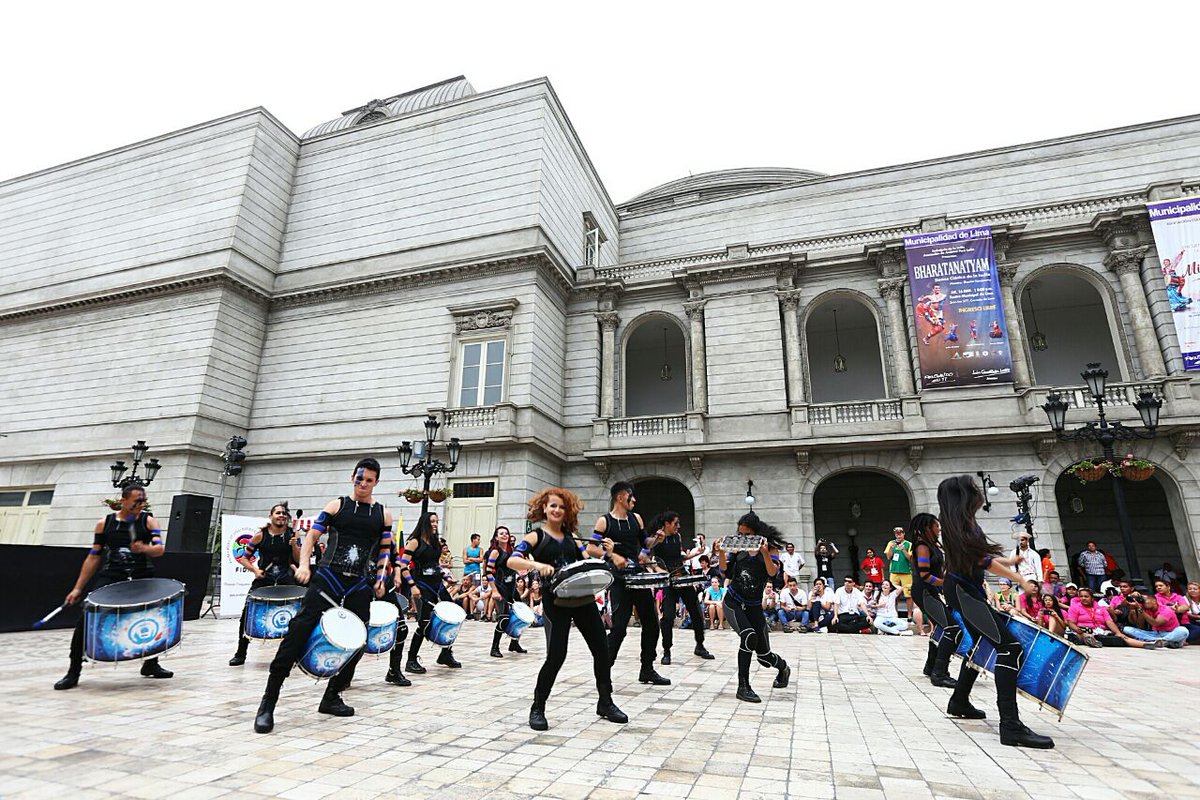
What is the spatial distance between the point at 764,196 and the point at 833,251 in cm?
586

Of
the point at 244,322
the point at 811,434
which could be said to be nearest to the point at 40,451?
the point at 244,322

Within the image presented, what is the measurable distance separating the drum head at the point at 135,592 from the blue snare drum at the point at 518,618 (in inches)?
164

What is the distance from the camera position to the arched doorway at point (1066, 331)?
2231cm

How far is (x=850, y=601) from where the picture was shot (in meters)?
14.3

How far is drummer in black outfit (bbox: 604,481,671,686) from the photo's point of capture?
6.37 m

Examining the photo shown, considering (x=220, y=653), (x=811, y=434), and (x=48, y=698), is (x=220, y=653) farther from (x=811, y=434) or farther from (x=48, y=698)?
(x=811, y=434)

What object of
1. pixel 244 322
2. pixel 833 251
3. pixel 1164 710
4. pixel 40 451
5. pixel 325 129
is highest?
pixel 325 129

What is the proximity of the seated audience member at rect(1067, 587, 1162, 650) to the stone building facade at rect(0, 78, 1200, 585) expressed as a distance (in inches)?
210

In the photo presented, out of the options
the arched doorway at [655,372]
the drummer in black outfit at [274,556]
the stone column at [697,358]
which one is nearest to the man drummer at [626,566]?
the drummer in black outfit at [274,556]

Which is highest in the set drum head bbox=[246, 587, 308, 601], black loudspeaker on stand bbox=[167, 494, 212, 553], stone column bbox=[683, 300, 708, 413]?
stone column bbox=[683, 300, 708, 413]

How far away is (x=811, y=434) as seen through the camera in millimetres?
19453

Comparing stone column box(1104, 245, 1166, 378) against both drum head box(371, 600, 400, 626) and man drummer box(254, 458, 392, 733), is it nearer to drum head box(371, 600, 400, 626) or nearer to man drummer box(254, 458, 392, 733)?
drum head box(371, 600, 400, 626)

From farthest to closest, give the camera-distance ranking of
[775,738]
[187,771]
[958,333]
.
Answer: [958,333] < [775,738] < [187,771]

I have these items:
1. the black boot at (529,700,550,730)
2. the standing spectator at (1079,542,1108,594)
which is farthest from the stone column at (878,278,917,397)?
the black boot at (529,700,550,730)
